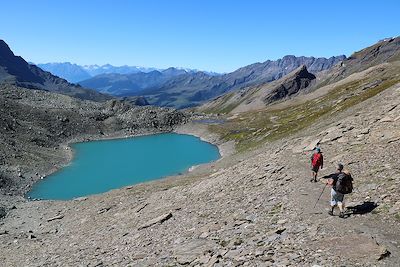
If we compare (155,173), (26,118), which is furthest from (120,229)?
(26,118)

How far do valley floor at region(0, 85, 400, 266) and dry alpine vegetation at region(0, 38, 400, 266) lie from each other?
0.33 feet

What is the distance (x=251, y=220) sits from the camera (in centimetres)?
2906

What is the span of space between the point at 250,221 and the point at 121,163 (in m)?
95.3

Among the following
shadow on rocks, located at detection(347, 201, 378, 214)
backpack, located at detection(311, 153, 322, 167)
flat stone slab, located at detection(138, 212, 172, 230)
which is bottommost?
flat stone slab, located at detection(138, 212, 172, 230)

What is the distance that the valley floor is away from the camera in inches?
861

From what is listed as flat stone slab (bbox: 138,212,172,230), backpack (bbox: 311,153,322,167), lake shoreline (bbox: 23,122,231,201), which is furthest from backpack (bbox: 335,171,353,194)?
lake shoreline (bbox: 23,122,231,201)

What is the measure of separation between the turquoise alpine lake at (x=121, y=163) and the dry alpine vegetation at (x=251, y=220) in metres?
26.7

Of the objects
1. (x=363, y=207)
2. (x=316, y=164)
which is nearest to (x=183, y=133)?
(x=316, y=164)

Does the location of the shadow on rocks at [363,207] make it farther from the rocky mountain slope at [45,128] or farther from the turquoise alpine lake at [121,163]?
the rocky mountain slope at [45,128]

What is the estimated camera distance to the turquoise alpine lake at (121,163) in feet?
294

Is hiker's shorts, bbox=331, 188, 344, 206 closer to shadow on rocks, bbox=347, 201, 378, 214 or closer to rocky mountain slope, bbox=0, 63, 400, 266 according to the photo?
rocky mountain slope, bbox=0, 63, 400, 266

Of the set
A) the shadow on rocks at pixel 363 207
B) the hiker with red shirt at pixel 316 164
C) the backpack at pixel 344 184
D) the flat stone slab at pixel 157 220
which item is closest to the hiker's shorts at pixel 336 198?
the backpack at pixel 344 184

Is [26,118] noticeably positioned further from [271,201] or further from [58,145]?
[271,201]

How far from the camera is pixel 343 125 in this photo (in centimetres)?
5119
